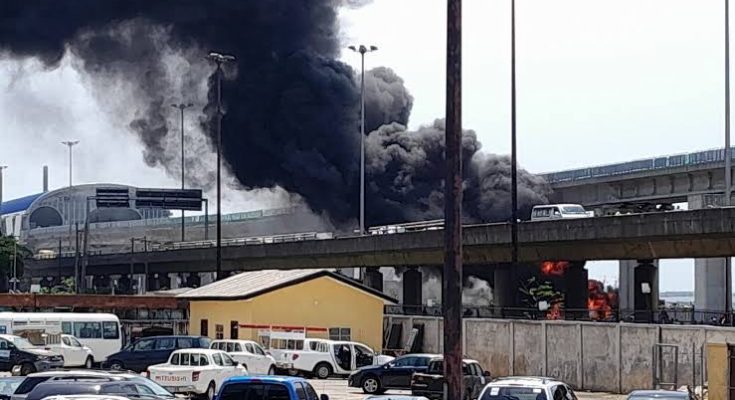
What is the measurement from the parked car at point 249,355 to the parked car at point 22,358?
5.94m

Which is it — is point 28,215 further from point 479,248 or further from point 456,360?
point 456,360

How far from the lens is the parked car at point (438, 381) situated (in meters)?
37.2

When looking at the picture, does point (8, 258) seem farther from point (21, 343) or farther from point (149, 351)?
point (149, 351)

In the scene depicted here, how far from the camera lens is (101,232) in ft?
532

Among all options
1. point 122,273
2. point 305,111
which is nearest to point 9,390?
point 305,111

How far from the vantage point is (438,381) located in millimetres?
37438

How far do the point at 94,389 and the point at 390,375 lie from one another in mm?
19279

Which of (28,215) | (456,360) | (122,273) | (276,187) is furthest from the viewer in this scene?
(28,215)

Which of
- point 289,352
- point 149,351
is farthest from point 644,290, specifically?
point 149,351

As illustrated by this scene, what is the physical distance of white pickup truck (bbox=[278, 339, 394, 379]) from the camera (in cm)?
4859

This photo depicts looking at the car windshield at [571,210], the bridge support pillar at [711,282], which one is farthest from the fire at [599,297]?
the car windshield at [571,210]

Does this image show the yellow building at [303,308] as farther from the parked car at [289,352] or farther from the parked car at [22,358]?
the parked car at [22,358]

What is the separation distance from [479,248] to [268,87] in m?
46.3

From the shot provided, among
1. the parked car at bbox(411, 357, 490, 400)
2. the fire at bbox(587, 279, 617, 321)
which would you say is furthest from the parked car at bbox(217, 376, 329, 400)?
the fire at bbox(587, 279, 617, 321)
